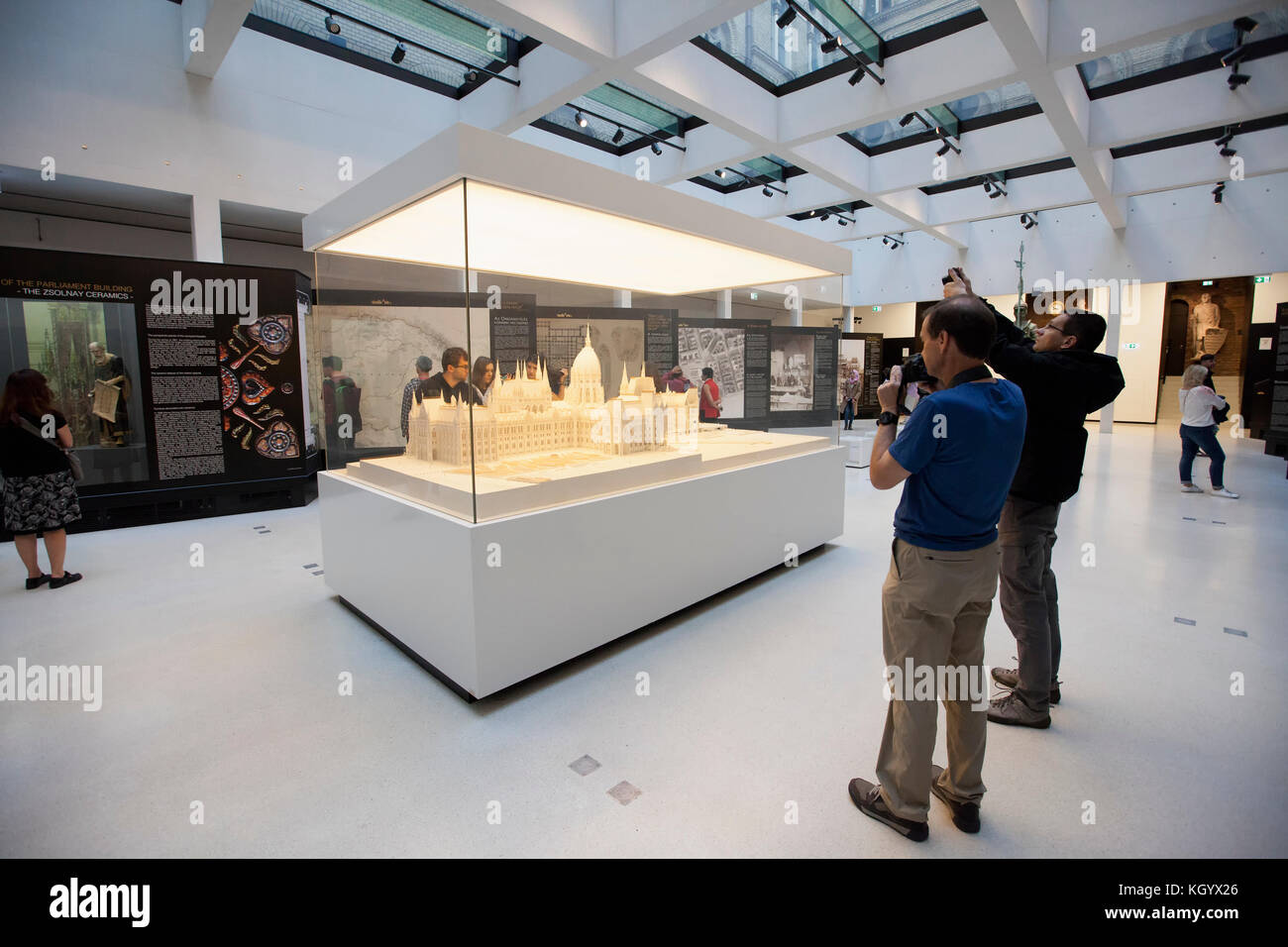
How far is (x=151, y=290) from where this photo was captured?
7336mm

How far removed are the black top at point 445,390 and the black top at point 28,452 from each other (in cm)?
359

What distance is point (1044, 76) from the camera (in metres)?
7.05

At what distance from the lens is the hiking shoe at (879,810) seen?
2.40 metres

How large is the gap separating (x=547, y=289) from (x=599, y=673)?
3090 mm

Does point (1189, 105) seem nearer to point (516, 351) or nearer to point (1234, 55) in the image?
point (1234, 55)

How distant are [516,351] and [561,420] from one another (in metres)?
0.72

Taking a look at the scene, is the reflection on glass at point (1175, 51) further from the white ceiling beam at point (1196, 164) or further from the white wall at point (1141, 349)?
the white wall at point (1141, 349)

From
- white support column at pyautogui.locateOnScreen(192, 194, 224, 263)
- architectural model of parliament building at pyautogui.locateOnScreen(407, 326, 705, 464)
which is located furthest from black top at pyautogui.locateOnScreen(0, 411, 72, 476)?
white support column at pyautogui.locateOnScreen(192, 194, 224, 263)

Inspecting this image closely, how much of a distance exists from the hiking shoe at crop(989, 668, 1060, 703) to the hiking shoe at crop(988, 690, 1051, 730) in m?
0.16

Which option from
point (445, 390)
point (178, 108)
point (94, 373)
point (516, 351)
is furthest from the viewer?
point (178, 108)

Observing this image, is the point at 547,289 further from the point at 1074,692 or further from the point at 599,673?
the point at 1074,692

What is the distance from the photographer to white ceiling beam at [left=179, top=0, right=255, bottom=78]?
21.3ft

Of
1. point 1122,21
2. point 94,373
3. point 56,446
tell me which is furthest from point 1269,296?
point 94,373

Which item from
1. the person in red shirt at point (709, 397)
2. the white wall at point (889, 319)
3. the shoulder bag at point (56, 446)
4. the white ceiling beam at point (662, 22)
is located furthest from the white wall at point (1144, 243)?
the shoulder bag at point (56, 446)
